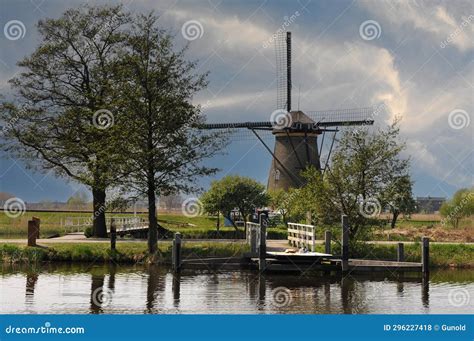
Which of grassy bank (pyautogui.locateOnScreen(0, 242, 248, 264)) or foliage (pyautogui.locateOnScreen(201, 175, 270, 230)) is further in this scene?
foliage (pyautogui.locateOnScreen(201, 175, 270, 230))

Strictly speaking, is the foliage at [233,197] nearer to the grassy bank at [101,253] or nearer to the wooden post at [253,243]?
the grassy bank at [101,253]

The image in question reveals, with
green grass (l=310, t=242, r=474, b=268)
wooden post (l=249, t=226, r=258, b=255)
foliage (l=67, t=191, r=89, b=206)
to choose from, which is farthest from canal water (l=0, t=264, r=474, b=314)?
foliage (l=67, t=191, r=89, b=206)

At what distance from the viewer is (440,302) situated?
2536cm

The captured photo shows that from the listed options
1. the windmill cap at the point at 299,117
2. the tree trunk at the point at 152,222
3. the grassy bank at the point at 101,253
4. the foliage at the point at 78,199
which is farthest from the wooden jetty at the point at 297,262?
the foliage at the point at 78,199

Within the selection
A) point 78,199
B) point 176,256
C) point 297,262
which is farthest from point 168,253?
point 78,199

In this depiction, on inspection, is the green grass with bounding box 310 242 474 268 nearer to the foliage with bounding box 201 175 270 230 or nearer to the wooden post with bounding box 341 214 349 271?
the wooden post with bounding box 341 214 349 271

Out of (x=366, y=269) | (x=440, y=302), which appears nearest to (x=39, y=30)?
(x=366, y=269)

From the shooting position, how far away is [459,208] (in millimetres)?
47156

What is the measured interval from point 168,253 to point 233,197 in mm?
16158

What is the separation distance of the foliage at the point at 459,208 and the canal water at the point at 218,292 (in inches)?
477

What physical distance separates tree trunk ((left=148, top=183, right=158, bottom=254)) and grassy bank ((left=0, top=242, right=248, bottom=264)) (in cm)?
41

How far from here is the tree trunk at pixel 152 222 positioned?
3794cm

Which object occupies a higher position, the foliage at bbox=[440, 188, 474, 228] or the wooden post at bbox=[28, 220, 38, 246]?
the foliage at bbox=[440, 188, 474, 228]

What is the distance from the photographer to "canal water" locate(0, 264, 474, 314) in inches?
925
